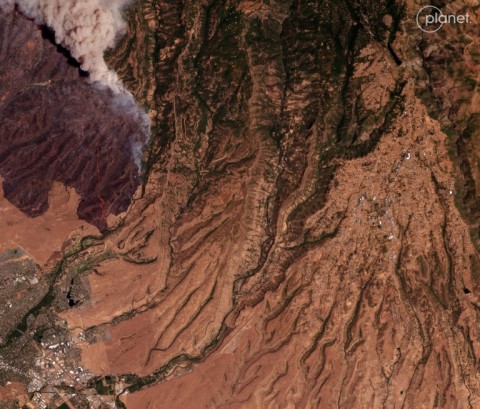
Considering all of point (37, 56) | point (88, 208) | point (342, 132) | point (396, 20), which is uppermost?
point (396, 20)

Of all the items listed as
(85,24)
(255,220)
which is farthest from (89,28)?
(255,220)

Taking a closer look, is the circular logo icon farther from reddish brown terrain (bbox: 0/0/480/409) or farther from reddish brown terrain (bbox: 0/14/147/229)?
reddish brown terrain (bbox: 0/14/147/229)

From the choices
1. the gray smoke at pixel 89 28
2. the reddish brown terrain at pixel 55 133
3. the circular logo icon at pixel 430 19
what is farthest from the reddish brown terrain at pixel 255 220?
the gray smoke at pixel 89 28

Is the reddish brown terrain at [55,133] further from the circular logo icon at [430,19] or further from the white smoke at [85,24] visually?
the circular logo icon at [430,19]

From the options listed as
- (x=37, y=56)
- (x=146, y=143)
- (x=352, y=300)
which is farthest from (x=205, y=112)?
(x=352, y=300)

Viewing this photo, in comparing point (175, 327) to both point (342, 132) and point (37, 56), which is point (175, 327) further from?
point (37, 56)

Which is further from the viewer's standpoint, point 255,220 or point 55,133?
point 255,220

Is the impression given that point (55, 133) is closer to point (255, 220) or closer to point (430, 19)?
point (255, 220)
